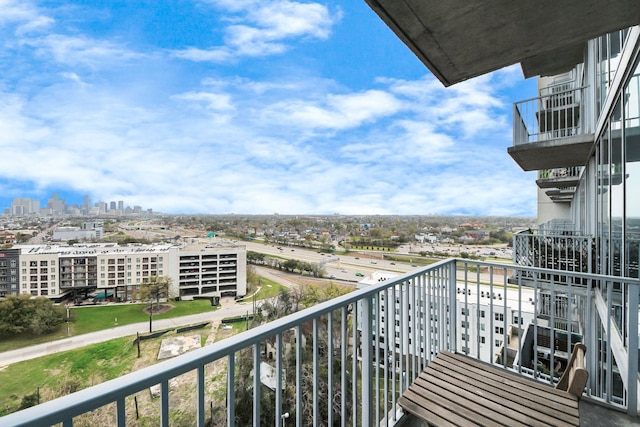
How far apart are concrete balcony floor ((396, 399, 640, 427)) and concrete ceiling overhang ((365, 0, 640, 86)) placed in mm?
2103

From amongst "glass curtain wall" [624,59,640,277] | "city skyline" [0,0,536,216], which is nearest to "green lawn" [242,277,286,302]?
"city skyline" [0,0,536,216]

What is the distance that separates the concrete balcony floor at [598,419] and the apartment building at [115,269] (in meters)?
34.9

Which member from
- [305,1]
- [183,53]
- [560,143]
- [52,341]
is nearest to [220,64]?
[183,53]

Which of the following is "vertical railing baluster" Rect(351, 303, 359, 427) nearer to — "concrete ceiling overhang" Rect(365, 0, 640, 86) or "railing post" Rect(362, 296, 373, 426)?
"railing post" Rect(362, 296, 373, 426)

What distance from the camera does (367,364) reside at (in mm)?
1461

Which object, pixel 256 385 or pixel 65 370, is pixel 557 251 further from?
pixel 65 370

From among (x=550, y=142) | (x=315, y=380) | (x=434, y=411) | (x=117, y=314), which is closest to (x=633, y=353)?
(x=434, y=411)

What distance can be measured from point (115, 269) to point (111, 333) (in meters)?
6.93

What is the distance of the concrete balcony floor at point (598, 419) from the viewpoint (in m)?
1.72

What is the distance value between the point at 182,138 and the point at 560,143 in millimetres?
72491

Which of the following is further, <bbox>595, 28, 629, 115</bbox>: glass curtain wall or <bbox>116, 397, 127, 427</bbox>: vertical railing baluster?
<bbox>595, 28, 629, 115</bbox>: glass curtain wall

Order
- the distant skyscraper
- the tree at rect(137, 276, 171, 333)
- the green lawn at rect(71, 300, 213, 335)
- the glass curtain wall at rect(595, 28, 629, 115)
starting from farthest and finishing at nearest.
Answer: the distant skyscraper < the tree at rect(137, 276, 171, 333) < the green lawn at rect(71, 300, 213, 335) < the glass curtain wall at rect(595, 28, 629, 115)

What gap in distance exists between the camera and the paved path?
25984 millimetres

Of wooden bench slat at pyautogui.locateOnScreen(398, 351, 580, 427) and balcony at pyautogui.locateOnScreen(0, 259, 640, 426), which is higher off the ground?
balcony at pyautogui.locateOnScreen(0, 259, 640, 426)
